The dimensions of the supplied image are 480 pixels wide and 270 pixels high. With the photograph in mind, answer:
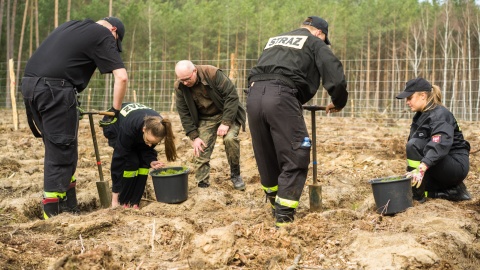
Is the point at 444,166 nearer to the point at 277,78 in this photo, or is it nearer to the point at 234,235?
the point at 277,78

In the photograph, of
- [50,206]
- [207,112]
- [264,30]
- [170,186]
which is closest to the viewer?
[50,206]

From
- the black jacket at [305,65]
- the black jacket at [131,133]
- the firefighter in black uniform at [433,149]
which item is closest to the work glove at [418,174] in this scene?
the firefighter in black uniform at [433,149]

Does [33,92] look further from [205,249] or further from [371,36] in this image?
[371,36]

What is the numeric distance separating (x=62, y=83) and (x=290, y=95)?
183cm

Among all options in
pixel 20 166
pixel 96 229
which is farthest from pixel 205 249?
pixel 20 166

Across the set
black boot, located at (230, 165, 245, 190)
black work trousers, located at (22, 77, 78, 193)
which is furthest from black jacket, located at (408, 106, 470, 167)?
black work trousers, located at (22, 77, 78, 193)

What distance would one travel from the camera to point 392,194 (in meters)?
4.54

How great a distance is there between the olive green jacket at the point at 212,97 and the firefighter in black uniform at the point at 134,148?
0.76 m

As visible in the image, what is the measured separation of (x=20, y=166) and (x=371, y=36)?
34496 millimetres

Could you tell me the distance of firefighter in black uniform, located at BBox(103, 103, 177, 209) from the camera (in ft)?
17.1

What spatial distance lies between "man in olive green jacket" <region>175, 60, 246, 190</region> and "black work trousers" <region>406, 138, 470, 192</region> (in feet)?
7.00

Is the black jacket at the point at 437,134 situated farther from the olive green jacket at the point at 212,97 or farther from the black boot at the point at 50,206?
the black boot at the point at 50,206

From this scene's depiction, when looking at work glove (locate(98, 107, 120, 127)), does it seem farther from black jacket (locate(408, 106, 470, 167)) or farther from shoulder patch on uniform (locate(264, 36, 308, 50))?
black jacket (locate(408, 106, 470, 167))

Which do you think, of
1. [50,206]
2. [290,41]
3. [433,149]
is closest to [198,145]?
[50,206]
